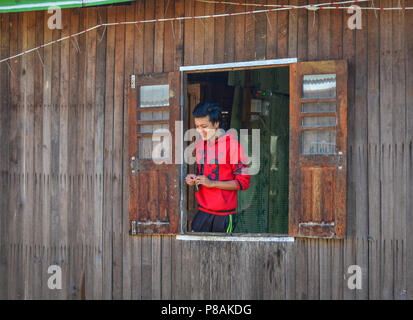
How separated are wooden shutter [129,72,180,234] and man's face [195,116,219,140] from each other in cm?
23

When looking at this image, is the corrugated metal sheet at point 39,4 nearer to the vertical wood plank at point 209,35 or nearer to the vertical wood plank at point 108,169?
the vertical wood plank at point 108,169

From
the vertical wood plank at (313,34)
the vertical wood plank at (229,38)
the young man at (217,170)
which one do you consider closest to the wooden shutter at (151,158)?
the young man at (217,170)

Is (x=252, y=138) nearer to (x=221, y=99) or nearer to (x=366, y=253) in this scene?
(x=221, y=99)

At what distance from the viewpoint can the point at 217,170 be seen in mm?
5582

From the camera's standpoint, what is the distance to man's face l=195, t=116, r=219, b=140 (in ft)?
18.1

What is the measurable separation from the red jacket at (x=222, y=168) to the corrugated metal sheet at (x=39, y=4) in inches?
66.7

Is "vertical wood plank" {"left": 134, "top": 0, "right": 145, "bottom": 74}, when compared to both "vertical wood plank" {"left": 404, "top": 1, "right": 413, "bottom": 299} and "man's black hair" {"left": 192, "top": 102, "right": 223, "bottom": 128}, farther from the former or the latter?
"vertical wood plank" {"left": 404, "top": 1, "right": 413, "bottom": 299}

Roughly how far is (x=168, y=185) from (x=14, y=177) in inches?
78.5

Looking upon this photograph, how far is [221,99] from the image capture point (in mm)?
Answer: 8211

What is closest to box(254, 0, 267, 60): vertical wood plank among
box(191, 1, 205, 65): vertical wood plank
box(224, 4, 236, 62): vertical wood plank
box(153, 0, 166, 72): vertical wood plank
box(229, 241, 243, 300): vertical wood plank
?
box(224, 4, 236, 62): vertical wood plank

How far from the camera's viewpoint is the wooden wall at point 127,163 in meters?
4.98

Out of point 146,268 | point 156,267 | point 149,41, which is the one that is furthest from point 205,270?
point 149,41

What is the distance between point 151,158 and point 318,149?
1.66 m

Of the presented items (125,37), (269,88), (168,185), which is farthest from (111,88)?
(269,88)
